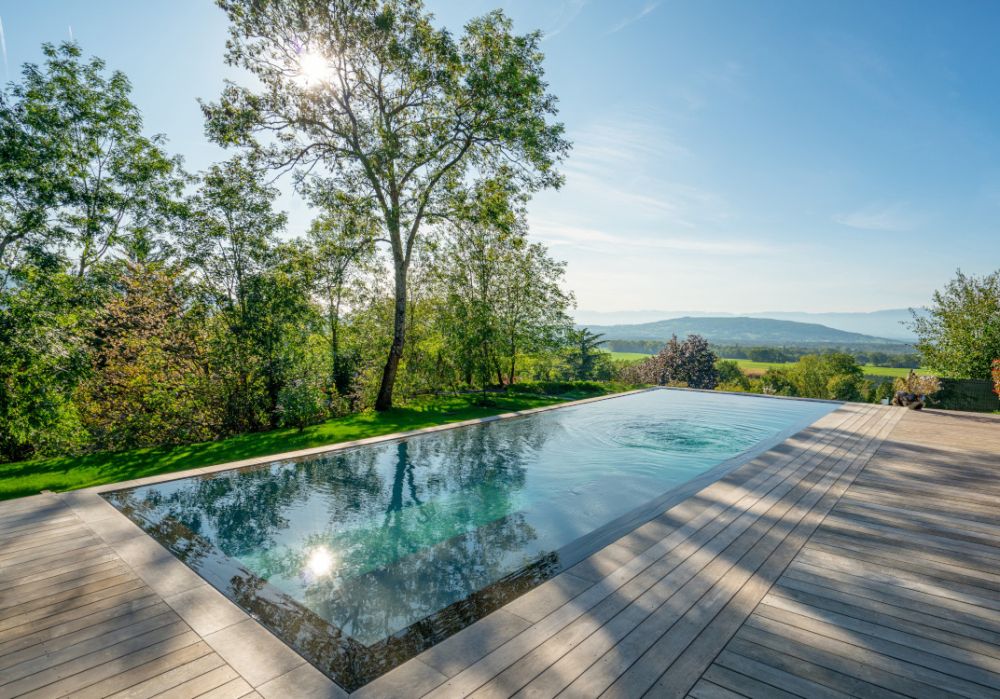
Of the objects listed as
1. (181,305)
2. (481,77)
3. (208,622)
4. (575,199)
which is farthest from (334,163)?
(208,622)

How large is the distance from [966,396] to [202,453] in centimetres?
1621

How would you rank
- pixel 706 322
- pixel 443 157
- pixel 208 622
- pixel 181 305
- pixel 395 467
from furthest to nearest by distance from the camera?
pixel 706 322
pixel 443 157
pixel 181 305
pixel 395 467
pixel 208 622

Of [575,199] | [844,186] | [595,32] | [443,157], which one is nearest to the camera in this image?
[595,32]

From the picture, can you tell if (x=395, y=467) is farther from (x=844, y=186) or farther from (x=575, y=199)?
(x=844, y=186)

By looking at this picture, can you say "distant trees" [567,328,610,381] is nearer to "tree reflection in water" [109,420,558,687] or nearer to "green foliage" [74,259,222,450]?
"green foliage" [74,259,222,450]

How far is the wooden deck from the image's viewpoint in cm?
203

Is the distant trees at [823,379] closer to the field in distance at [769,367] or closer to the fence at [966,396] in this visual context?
the field in distance at [769,367]

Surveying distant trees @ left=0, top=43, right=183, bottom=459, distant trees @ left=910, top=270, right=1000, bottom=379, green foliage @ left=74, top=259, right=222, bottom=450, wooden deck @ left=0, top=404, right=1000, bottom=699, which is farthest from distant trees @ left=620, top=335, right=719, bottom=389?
wooden deck @ left=0, top=404, right=1000, bottom=699

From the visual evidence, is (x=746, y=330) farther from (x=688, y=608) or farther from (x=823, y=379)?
(x=688, y=608)

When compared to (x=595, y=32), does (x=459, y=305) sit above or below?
below

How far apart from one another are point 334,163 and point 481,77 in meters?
4.00

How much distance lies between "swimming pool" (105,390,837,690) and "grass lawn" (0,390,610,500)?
0.72m

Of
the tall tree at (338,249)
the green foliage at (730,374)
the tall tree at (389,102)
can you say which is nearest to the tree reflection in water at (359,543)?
the tall tree at (389,102)

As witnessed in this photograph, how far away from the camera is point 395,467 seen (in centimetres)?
640
